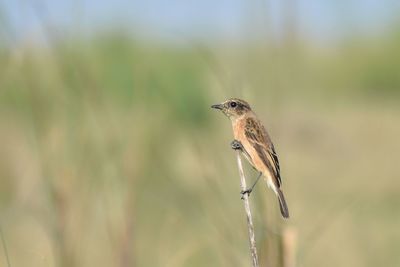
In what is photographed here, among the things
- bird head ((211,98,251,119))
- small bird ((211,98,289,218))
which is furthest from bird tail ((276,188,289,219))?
bird head ((211,98,251,119))

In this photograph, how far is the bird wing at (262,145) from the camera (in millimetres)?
3246

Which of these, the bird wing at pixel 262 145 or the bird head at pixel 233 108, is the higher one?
the bird head at pixel 233 108

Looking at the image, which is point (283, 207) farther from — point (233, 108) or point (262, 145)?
point (233, 108)

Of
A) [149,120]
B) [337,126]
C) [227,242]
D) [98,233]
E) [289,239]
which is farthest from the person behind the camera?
[337,126]

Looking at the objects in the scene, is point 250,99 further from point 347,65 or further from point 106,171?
point 347,65

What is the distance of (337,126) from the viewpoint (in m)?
12.4

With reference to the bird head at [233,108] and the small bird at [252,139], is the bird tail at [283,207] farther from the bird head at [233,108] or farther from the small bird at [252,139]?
the bird head at [233,108]

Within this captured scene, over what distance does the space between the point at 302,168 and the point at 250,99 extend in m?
7.75

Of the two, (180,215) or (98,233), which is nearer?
(180,215)

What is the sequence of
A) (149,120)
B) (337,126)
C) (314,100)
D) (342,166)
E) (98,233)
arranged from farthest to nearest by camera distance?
(314,100) < (337,126) < (342,166) < (98,233) < (149,120)

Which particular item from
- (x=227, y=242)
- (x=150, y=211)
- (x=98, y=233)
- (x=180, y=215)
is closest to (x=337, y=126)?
(x=150, y=211)

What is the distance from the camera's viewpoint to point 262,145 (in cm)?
334

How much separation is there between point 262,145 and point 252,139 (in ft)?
0.14

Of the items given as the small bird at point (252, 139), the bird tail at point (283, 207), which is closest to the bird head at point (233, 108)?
the small bird at point (252, 139)
